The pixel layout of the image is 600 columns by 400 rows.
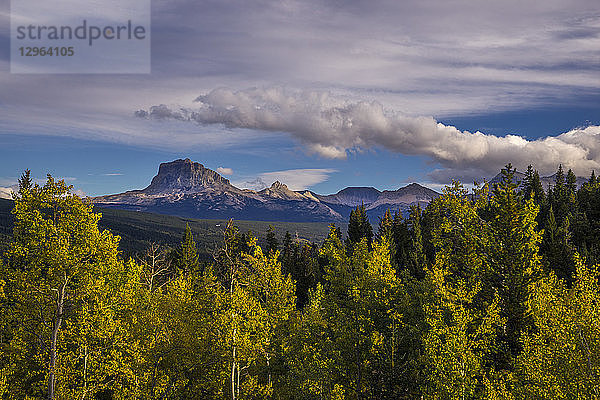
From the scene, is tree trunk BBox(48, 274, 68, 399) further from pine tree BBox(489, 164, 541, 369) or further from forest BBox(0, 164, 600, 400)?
pine tree BBox(489, 164, 541, 369)

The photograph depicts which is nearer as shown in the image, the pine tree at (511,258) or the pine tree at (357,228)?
the pine tree at (511,258)

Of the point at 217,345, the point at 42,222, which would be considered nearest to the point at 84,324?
the point at 42,222

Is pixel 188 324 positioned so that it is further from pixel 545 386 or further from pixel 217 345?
pixel 545 386

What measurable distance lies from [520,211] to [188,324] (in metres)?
27.2

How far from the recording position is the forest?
2398 centimetres

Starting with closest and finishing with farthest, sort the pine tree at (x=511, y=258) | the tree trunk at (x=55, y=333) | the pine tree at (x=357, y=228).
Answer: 1. the tree trunk at (x=55, y=333)
2. the pine tree at (x=511, y=258)
3. the pine tree at (x=357, y=228)

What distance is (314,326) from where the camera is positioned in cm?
3209

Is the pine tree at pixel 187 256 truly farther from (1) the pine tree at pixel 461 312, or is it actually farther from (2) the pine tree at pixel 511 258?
(2) the pine tree at pixel 511 258

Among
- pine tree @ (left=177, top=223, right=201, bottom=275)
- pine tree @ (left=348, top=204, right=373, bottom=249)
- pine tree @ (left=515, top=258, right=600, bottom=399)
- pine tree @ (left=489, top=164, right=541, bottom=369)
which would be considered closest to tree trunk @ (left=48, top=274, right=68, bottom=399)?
pine tree @ (left=515, top=258, right=600, bottom=399)

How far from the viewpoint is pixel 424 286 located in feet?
101

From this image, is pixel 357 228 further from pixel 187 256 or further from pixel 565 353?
pixel 565 353

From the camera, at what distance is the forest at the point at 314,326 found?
78.7 feet

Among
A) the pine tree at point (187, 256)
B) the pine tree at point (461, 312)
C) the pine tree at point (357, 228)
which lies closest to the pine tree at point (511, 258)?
the pine tree at point (461, 312)

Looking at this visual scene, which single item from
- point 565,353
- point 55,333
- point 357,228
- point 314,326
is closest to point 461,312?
point 565,353
